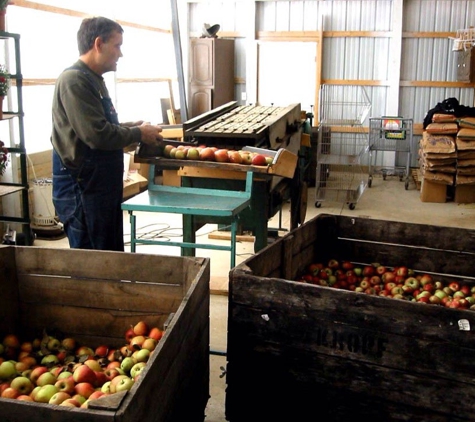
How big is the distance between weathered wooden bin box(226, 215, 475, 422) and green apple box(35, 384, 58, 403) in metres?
0.59

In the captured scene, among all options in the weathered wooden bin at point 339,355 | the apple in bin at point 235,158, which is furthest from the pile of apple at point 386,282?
the apple in bin at point 235,158

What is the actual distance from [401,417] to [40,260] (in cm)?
135

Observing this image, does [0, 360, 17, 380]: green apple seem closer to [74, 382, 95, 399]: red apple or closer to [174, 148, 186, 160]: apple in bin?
[74, 382, 95, 399]: red apple

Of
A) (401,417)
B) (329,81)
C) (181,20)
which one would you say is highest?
(181,20)

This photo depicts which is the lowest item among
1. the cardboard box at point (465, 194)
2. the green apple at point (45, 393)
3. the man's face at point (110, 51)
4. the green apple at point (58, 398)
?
the cardboard box at point (465, 194)

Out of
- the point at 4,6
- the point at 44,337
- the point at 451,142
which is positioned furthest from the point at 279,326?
the point at 451,142

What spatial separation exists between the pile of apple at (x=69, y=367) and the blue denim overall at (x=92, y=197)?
28.3 inches

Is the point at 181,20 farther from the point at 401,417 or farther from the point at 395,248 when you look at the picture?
the point at 401,417

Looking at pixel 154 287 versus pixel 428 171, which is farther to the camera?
pixel 428 171

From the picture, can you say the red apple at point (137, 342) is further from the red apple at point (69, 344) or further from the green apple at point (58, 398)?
the green apple at point (58, 398)

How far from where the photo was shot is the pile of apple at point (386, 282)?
2.68 meters

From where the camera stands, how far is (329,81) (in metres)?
9.49

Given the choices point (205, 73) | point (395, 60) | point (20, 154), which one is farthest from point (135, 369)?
point (395, 60)

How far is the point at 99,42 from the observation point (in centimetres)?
288
